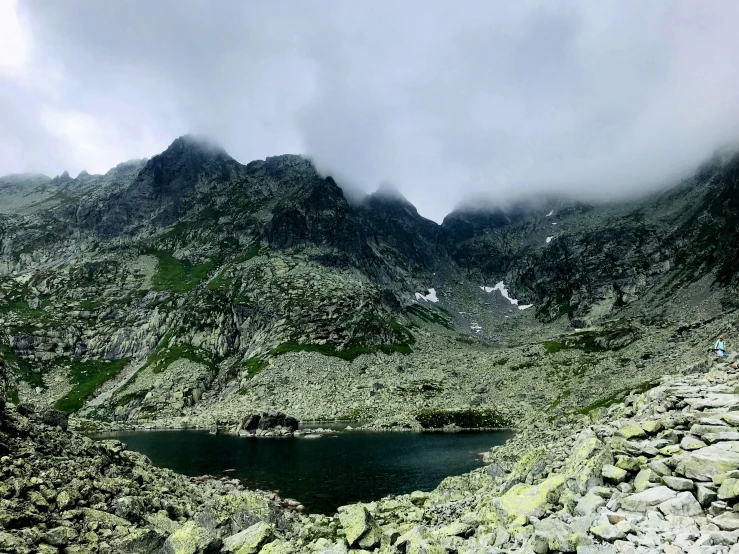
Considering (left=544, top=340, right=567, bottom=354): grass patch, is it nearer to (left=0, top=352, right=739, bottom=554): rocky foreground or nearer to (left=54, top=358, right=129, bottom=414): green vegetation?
(left=0, top=352, right=739, bottom=554): rocky foreground

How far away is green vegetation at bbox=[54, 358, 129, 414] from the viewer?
14025cm

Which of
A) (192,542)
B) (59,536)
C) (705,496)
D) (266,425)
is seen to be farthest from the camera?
(266,425)

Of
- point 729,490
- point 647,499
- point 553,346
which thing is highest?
point 553,346

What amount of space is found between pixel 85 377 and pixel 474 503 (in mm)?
172665

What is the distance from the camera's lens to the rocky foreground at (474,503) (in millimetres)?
11711

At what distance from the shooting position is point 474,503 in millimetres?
26156

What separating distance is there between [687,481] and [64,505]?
101ft

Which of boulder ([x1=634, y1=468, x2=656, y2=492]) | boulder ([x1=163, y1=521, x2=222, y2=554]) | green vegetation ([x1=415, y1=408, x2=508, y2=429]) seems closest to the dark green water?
green vegetation ([x1=415, y1=408, x2=508, y2=429])

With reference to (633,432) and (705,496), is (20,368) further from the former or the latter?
(705,496)

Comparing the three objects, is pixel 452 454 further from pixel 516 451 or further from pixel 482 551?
pixel 482 551

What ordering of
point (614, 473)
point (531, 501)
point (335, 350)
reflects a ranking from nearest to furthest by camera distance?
point (614, 473)
point (531, 501)
point (335, 350)

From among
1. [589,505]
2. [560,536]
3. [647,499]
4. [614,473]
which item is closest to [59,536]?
[560,536]

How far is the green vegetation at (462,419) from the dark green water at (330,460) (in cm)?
873

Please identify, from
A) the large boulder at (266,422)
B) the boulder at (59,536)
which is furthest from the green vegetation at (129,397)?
the boulder at (59,536)
